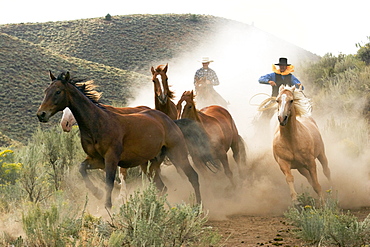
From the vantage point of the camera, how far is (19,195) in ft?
28.9

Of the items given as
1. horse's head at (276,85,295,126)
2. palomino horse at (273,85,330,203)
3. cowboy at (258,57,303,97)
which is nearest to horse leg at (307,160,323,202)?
palomino horse at (273,85,330,203)

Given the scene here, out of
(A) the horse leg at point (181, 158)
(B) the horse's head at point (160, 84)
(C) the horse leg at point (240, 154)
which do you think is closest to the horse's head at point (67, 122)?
(B) the horse's head at point (160, 84)

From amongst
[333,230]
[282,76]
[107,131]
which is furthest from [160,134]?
[282,76]

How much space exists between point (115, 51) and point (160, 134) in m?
56.3

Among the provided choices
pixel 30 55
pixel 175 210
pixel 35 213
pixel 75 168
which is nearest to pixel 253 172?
pixel 75 168

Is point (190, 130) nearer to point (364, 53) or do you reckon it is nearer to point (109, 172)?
point (109, 172)

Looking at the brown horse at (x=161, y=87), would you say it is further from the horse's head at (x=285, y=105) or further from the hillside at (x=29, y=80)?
the hillside at (x=29, y=80)

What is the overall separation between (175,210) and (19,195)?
3.82 meters

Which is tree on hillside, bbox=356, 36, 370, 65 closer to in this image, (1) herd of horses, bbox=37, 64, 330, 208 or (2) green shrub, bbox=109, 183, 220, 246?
(1) herd of horses, bbox=37, 64, 330, 208

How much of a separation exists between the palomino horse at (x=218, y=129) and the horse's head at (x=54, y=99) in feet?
10.8

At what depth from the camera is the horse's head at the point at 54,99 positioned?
752cm

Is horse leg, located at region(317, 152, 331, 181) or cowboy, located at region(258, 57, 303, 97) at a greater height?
cowboy, located at region(258, 57, 303, 97)

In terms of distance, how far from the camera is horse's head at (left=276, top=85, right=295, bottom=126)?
904 cm

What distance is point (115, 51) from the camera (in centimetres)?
6397
